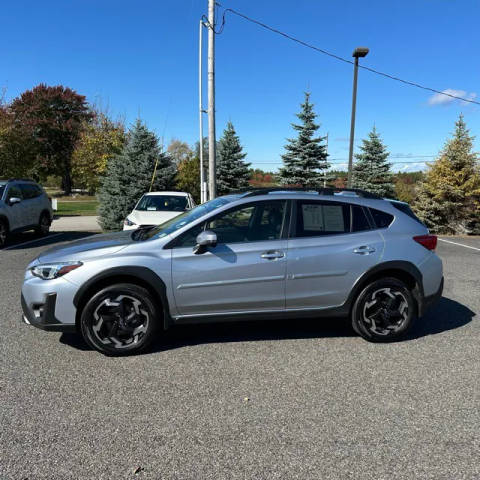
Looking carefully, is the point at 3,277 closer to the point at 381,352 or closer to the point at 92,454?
the point at 92,454

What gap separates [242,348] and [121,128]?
33784 millimetres

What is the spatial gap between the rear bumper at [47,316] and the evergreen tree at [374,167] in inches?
932

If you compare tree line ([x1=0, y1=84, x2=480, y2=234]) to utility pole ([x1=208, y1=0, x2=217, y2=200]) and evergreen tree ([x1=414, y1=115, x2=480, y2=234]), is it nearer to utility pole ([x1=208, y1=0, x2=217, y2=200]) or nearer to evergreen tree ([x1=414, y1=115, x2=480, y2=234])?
evergreen tree ([x1=414, y1=115, x2=480, y2=234])

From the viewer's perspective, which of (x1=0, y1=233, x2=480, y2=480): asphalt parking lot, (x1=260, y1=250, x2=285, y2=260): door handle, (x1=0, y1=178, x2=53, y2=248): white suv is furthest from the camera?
(x1=0, y1=178, x2=53, y2=248): white suv

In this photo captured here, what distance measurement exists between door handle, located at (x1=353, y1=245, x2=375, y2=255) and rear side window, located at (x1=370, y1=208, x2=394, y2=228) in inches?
12.1

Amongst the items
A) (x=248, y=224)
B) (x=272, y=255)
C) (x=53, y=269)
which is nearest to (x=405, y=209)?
(x=272, y=255)

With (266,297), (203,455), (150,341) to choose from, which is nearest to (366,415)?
(203,455)

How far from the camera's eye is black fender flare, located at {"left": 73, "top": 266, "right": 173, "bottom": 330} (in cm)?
384

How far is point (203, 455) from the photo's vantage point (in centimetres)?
252

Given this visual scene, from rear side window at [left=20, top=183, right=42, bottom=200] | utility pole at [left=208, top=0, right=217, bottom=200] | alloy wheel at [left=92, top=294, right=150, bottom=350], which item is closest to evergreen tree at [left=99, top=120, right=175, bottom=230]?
rear side window at [left=20, top=183, right=42, bottom=200]

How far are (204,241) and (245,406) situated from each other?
1.51 meters

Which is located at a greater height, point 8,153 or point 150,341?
point 8,153

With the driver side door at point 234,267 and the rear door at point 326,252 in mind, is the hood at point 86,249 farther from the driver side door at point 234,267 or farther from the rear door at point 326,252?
the rear door at point 326,252

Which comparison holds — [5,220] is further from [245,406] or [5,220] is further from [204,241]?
[245,406]
